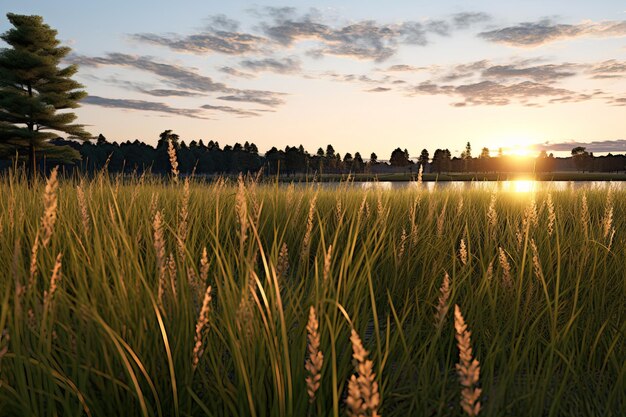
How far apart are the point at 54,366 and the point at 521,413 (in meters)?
2.00

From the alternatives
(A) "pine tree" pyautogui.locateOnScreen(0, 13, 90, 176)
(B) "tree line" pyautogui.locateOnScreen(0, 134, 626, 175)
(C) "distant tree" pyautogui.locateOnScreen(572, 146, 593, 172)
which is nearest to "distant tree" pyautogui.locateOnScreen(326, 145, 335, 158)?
(B) "tree line" pyautogui.locateOnScreen(0, 134, 626, 175)

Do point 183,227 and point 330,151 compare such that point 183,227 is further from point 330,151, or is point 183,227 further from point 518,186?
point 330,151

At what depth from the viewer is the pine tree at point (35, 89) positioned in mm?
35312

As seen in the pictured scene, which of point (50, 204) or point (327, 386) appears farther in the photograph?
point (327, 386)

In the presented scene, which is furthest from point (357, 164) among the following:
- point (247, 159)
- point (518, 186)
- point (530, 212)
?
point (530, 212)

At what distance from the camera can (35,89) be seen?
121 feet

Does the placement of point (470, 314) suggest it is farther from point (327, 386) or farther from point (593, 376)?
point (327, 386)

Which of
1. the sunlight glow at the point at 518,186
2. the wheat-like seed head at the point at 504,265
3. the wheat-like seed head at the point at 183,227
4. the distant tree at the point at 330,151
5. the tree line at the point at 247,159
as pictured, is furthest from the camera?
the distant tree at the point at 330,151

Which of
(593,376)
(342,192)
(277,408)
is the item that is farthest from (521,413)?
(342,192)

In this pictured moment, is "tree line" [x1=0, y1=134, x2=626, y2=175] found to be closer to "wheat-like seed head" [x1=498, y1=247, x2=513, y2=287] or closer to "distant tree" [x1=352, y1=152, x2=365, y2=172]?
"distant tree" [x1=352, y1=152, x2=365, y2=172]

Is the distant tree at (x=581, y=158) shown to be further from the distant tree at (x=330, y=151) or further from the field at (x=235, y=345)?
the field at (x=235, y=345)

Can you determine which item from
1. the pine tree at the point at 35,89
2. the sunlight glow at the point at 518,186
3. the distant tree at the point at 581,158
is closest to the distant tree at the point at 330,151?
the distant tree at the point at 581,158

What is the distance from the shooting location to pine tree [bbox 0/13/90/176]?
35312 mm

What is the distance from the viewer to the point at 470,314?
2828 mm
